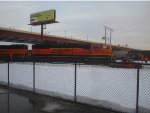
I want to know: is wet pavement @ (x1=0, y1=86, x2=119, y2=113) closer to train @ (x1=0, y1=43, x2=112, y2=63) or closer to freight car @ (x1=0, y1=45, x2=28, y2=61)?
train @ (x1=0, y1=43, x2=112, y2=63)

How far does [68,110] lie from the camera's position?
7414 mm

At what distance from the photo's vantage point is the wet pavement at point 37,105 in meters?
7.33

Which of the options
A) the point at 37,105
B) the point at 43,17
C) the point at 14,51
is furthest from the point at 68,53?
the point at 37,105

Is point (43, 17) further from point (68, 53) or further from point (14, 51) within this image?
point (68, 53)

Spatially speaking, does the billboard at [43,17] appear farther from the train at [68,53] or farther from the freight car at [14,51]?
the train at [68,53]

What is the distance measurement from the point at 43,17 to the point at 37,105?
207 ft

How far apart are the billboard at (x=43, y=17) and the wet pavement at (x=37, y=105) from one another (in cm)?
5775

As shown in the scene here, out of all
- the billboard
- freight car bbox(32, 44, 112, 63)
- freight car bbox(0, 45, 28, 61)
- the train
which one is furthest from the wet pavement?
the billboard

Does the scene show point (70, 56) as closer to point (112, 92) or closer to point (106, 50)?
point (106, 50)

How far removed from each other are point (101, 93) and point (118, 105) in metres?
→ 2.48

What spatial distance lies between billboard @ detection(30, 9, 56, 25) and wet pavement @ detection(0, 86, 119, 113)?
189 ft

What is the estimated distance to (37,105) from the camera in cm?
803

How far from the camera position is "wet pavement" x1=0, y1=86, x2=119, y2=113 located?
7332mm

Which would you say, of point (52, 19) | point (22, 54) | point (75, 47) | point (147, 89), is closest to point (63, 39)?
point (52, 19)
